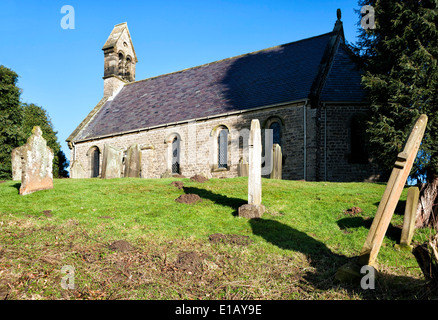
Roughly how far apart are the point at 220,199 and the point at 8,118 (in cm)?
2325

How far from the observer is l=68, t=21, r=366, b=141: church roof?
1922 cm

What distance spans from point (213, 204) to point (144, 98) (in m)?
20.2

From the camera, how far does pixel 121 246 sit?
6504 mm

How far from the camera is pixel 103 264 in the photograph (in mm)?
5766

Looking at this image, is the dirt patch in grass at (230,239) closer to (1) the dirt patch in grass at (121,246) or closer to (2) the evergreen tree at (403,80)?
(1) the dirt patch in grass at (121,246)

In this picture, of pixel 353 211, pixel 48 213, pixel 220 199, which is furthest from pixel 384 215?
pixel 48 213

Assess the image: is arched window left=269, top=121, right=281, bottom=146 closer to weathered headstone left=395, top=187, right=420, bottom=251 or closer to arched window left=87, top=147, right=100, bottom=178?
weathered headstone left=395, top=187, right=420, bottom=251

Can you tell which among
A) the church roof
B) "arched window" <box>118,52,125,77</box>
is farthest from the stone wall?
"arched window" <box>118,52,125,77</box>

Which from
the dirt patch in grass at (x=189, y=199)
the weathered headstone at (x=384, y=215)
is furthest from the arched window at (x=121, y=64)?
the weathered headstone at (x=384, y=215)

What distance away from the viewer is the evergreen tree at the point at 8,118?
82.6ft

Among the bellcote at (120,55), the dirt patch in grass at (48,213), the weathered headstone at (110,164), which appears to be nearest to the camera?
the dirt patch in grass at (48,213)

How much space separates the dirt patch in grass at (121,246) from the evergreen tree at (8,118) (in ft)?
73.2

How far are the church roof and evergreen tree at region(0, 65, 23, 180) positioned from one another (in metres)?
4.26
